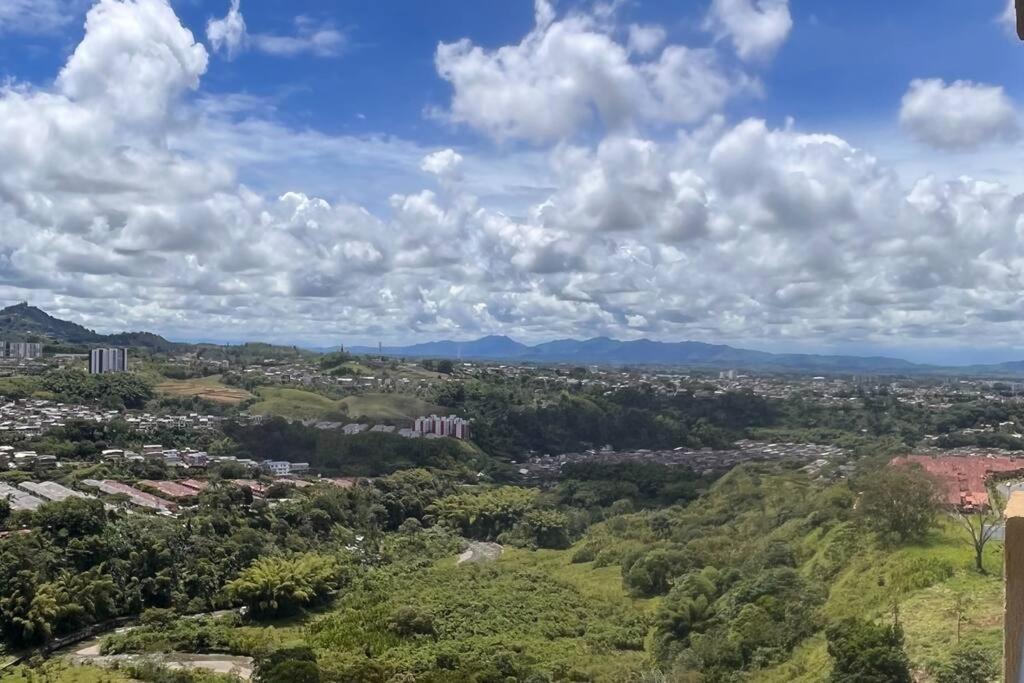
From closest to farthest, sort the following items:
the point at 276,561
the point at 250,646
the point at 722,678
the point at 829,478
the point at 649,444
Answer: the point at 722,678, the point at 250,646, the point at 276,561, the point at 829,478, the point at 649,444

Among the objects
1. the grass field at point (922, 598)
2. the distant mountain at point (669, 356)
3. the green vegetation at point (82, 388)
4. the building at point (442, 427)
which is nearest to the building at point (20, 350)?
the green vegetation at point (82, 388)

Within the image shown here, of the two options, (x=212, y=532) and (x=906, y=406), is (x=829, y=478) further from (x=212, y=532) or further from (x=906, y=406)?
(x=906, y=406)

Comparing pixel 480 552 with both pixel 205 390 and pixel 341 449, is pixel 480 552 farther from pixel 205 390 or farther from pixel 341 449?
pixel 205 390

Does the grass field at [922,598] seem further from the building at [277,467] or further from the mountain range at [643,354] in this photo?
the mountain range at [643,354]

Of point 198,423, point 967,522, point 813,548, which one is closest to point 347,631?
point 813,548

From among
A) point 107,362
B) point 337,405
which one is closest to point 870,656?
point 337,405

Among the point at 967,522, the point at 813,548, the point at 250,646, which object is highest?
the point at 967,522
